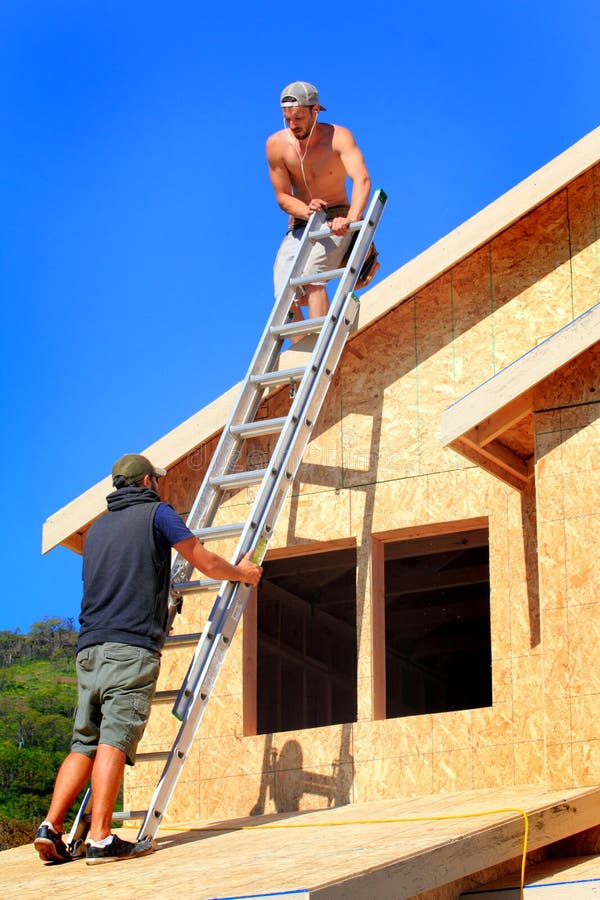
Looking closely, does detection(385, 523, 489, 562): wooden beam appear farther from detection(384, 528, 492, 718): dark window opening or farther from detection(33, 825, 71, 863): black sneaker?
detection(33, 825, 71, 863): black sneaker

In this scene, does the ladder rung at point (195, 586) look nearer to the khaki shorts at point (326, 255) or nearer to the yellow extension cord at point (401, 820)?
the yellow extension cord at point (401, 820)

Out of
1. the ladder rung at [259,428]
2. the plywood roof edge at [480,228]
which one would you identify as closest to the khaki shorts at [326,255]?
the plywood roof edge at [480,228]

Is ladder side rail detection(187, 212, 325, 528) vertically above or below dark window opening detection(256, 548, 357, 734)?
above

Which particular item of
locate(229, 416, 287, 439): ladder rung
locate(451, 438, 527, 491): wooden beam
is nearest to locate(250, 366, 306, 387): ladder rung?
locate(229, 416, 287, 439): ladder rung

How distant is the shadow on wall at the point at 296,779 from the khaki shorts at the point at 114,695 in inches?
91.6

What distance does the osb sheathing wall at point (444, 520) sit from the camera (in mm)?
7395

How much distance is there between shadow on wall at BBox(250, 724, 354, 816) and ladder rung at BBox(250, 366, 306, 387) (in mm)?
2224

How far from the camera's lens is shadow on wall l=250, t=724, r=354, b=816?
808 centimetres

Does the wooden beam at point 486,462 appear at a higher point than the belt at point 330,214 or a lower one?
lower

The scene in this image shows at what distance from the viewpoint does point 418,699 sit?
1648 centimetres

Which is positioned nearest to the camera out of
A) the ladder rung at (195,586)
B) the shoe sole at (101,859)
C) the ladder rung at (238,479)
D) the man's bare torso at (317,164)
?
the shoe sole at (101,859)

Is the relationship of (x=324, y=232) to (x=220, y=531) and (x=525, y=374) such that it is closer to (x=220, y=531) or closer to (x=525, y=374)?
(x=525, y=374)

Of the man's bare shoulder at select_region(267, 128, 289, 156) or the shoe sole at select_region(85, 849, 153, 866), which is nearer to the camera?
the shoe sole at select_region(85, 849, 153, 866)

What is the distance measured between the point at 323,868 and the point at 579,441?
3.43 meters
